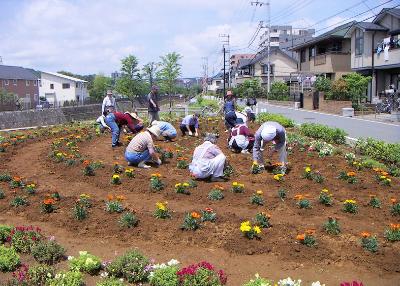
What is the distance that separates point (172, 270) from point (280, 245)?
161 cm

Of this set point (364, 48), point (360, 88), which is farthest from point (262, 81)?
point (360, 88)

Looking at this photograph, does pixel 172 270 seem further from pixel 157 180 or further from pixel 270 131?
pixel 270 131

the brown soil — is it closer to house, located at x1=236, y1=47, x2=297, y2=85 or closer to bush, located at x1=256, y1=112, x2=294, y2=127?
bush, located at x1=256, y1=112, x2=294, y2=127

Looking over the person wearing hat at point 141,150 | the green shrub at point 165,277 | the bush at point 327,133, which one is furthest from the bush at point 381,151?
the green shrub at point 165,277

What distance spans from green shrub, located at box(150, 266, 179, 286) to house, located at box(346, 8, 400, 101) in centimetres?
2874

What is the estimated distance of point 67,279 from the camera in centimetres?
409

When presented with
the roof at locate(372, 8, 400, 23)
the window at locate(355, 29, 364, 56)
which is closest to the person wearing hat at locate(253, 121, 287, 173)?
the roof at locate(372, 8, 400, 23)

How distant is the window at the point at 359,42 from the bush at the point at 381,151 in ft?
80.2

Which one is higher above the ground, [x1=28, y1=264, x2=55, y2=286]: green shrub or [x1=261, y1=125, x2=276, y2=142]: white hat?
[x1=261, y1=125, x2=276, y2=142]: white hat

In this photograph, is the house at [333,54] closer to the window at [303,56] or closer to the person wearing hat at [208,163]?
the window at [303,56]

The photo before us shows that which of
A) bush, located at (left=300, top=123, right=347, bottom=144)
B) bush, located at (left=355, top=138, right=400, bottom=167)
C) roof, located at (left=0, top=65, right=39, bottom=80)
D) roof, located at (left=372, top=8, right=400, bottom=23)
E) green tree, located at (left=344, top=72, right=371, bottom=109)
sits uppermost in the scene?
roof, located at (left=372, top=8, right=400, bottom=23)

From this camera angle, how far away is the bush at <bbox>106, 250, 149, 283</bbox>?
4.39 metres

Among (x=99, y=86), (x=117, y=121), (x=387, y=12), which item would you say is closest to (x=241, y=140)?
(x=117, y=121)

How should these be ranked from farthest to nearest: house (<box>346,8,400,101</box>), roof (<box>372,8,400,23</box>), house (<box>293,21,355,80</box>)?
house (<box>293,21,355,80</box>), roof (<box>372,8,400,23</box>), house (<box>346,8,400,101</box>)
